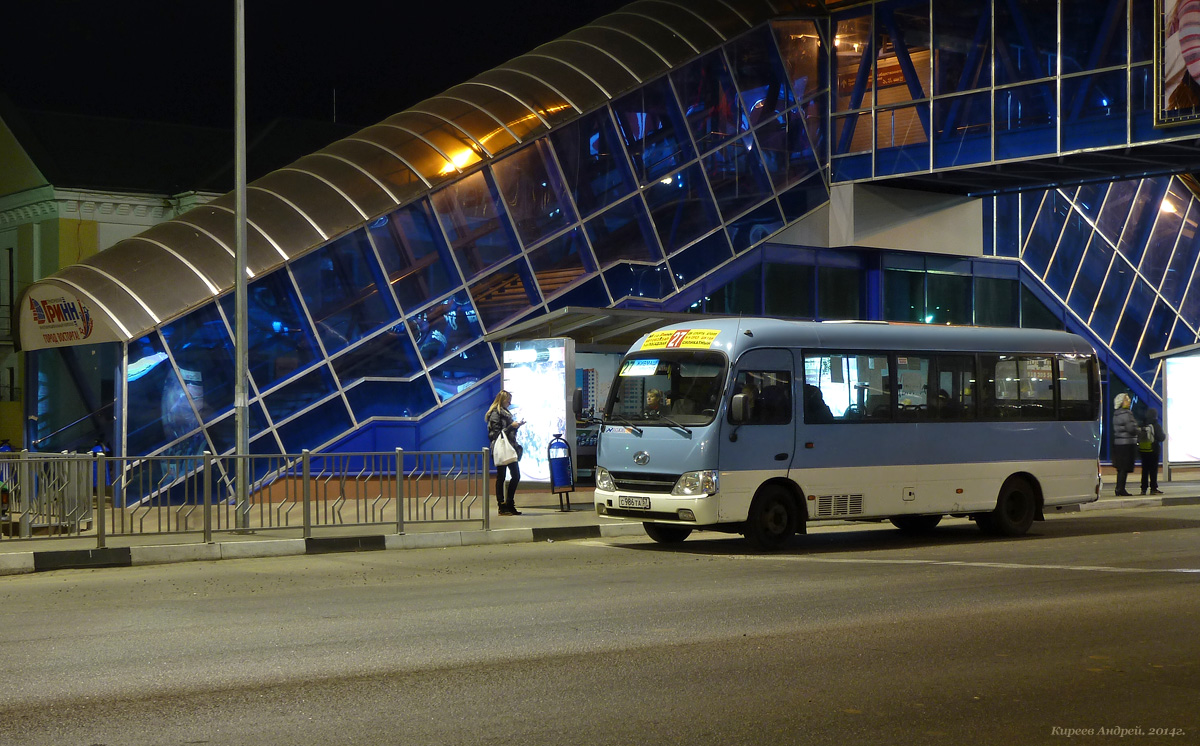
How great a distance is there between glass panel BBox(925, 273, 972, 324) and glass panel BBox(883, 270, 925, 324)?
30 centimetres

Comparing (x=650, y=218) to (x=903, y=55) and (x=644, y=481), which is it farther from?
(x=644, y=481)

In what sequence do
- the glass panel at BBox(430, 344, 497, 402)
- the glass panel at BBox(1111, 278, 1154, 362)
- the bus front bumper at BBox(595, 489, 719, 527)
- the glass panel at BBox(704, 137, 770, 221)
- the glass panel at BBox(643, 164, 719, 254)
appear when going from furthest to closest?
the glass panel at BBox(1111, 278, 1154, 362) → the glass panel at BBox(704, 137, 770, 221) → the glass panel at BBox(643, 164, 719, 254) → the glass panel at BBox(430, 344, 497, 402) → the bus front bumper at BBox(595, 489, 719, 527)

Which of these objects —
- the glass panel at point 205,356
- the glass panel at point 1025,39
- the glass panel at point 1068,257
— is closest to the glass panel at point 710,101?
the glass panel at point 1025,39

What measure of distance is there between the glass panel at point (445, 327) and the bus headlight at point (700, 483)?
438 inches

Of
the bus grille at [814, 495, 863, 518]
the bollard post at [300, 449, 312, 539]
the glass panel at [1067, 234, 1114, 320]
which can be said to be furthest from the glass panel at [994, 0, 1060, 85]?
the bollard post at [300, 449, 312, 539]

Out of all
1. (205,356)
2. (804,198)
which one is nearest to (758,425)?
(205,356)

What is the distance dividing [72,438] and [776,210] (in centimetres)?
1672

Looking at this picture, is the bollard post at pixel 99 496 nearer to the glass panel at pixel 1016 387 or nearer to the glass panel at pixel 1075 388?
the glass panel at pixel 1016 387

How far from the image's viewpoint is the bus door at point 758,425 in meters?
14.5

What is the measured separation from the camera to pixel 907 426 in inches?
631

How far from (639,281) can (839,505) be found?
41.6ft

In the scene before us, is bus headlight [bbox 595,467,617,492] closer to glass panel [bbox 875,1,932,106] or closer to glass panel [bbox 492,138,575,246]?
glass panel [bbox 492,138,575,246]

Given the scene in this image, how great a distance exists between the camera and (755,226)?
96.6ft

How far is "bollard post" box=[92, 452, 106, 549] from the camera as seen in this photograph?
1405 centimetres
